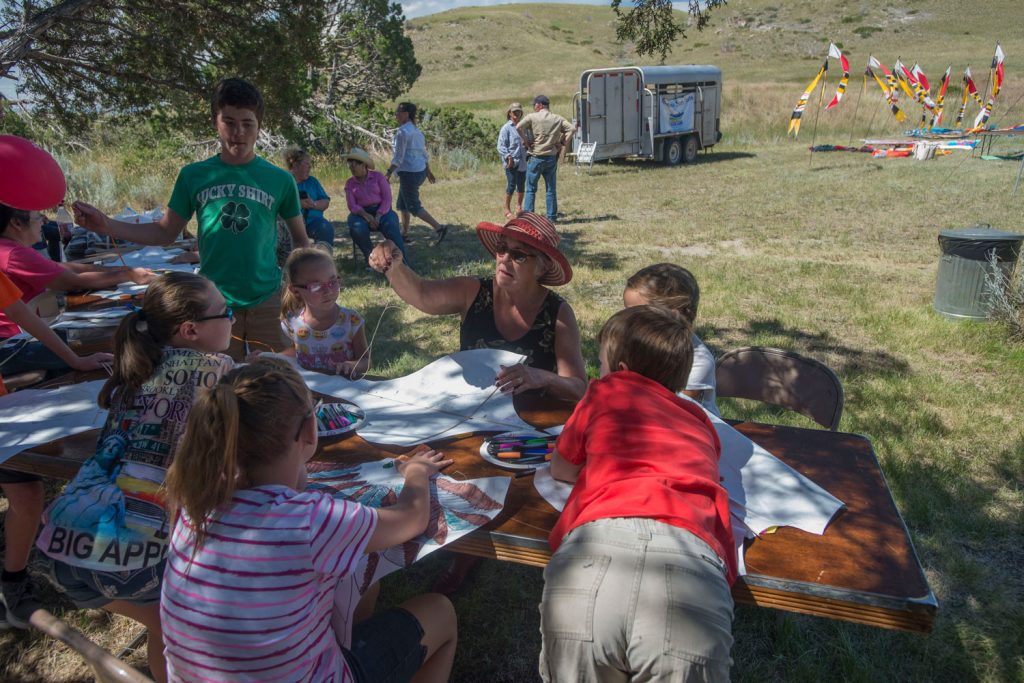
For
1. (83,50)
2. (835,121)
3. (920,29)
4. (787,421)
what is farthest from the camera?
(920,29)

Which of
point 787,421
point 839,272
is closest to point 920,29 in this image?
point 839,272

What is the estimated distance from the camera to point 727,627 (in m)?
1.35

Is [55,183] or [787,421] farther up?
[55,183]

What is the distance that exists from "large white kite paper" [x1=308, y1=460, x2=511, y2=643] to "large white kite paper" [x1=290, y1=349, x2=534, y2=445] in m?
0.25

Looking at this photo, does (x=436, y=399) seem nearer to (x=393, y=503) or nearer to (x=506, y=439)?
(x=506, y=439)

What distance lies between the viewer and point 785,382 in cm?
270

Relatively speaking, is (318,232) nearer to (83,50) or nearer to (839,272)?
(83,50)

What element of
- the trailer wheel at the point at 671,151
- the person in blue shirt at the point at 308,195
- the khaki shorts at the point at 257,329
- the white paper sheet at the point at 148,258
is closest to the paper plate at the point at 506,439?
the khaki shorts at the point at 257,329

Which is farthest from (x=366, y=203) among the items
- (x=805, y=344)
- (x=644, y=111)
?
(x=644, y=111)

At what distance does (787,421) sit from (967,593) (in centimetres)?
138

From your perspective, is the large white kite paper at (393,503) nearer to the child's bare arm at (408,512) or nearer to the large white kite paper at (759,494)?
the child's bare arm at (408,512)

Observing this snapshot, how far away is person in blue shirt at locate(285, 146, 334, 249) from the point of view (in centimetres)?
679

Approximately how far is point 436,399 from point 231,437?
1164mm

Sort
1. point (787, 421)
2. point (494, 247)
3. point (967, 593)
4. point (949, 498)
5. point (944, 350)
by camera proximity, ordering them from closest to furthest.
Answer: point (967, 593) → point (494, 247) → point (949, 498) → point (787, 421) → point (944, 350)
